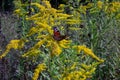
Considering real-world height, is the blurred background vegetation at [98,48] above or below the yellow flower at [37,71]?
below

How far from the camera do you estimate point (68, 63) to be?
3447 millimetres

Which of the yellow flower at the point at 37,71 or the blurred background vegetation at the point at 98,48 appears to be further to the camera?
the blurred background vegetation at the point at 98,48

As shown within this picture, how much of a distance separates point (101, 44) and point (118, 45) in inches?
8.7

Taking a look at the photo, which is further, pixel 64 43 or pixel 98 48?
pixel 98 48

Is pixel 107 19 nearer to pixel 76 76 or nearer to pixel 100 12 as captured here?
pixel 100 12

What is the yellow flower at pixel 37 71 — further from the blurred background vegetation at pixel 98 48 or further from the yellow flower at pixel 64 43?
the blurred background vegetation at pixel 98 48

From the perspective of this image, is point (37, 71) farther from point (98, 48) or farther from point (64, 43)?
point (98, 48)

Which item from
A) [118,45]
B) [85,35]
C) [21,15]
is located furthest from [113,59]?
[21,15]

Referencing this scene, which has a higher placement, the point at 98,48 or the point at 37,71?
the point at 37,71

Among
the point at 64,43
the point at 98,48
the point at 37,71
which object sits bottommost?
the point at 98,48

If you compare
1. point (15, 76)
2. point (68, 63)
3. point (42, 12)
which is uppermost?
point (42, 12)

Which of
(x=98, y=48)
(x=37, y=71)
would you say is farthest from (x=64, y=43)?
(x=98, y=48)

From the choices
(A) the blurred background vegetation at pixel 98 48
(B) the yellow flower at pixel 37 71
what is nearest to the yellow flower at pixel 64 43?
(B) the yellow flower at pixel 37 71

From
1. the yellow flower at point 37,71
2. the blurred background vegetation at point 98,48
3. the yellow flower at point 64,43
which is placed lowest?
the blurred background vegetation at point 98,48
